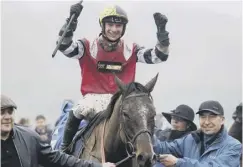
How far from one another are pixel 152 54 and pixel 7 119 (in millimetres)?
2665

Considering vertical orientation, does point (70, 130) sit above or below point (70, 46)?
below

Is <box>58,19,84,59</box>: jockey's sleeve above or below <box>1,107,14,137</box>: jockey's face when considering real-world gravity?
above

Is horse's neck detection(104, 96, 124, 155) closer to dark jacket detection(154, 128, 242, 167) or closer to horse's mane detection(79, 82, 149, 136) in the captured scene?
horse's mane detection(79, 82, 149, 136)

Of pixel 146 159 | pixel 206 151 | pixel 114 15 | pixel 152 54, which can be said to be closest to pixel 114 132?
pixel 146 159

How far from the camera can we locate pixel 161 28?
7.21 meters

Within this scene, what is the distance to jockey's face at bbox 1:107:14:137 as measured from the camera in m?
5.31

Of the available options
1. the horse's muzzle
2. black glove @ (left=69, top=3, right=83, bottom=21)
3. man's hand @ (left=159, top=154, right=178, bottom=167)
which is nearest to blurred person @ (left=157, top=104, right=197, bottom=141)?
man's hand @ (left=159, top=154, right=178, bottom=167)

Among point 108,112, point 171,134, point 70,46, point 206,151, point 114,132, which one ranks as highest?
point 70,46

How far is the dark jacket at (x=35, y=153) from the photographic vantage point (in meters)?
5.61

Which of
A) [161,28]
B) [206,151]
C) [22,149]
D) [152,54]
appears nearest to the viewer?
[22,149]

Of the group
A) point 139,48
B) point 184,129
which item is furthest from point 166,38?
point 184,129

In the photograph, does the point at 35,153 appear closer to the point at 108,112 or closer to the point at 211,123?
the point at 108,112

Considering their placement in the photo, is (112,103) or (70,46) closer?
(112,103)

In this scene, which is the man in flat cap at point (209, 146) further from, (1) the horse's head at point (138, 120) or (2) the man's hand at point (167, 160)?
(1) the horse's head at point (138, 120)
